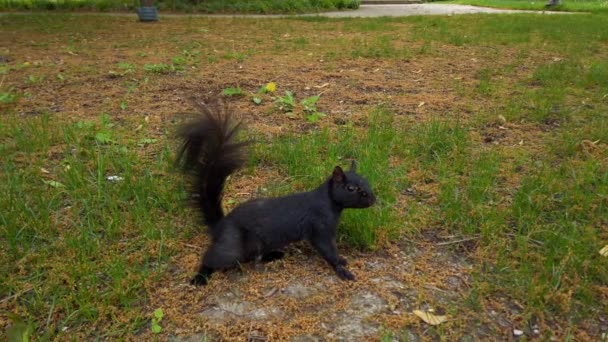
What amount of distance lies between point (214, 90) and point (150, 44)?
11.2ft

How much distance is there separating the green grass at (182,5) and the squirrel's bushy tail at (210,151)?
1268 cm

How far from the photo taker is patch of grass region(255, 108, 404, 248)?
2.27 m

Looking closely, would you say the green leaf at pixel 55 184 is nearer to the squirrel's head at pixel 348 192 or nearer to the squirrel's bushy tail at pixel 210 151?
the squirrel's bushy tail at pixel 210 151

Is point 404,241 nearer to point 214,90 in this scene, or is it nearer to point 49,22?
point 214,90

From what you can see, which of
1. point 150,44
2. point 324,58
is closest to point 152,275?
point 324,58

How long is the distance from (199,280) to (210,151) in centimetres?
55

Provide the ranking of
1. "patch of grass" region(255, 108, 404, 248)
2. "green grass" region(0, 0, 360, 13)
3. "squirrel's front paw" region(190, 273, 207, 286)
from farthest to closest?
"green grass" region(0, 0, 360, 13) → "patch of grass" region(255, 108, 404, 248) → "squirrel's front paw" region(190, 273, 207, 286)

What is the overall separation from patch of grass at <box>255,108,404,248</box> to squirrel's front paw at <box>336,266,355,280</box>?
25 cm

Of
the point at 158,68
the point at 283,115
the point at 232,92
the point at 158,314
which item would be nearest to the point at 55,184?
the point at 158,314

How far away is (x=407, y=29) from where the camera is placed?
382 inches

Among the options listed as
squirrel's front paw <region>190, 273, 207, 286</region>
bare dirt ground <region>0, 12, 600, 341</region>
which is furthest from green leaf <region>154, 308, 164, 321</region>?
squirrel's front paw <region>190, 273, 207, 286</region>

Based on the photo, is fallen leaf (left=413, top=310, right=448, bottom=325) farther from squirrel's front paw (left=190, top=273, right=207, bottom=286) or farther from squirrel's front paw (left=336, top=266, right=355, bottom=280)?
squirrel's front paw (left=190, top=273, right=207, bottom=286)

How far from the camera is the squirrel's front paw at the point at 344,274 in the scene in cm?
198

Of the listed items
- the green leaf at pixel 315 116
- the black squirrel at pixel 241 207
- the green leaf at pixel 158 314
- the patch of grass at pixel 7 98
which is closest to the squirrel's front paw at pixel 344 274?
the black squirrel at pixel 241 207
